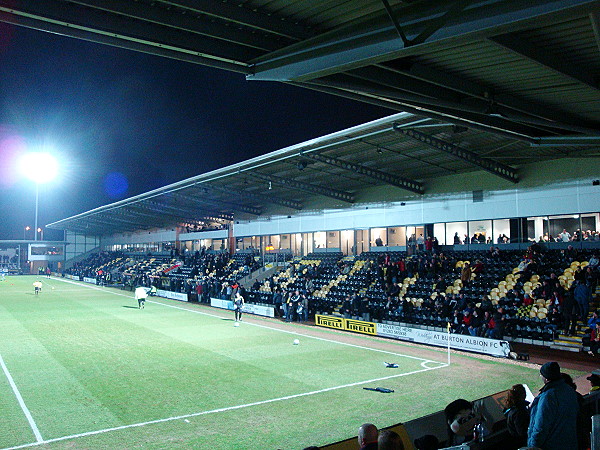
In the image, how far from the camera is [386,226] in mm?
33719

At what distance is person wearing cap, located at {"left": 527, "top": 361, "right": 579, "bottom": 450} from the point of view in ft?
16.9

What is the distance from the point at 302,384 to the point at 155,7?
10621mm

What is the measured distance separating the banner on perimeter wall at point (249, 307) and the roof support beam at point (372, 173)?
10366 millimetres

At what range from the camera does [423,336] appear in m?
21.0

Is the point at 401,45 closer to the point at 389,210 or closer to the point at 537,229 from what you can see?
the point at 537,229

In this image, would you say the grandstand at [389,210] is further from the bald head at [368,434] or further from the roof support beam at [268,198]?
the bald head at [368,434]

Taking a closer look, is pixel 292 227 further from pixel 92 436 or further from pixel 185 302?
pixel 92 436

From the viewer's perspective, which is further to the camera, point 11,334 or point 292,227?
point 292,227

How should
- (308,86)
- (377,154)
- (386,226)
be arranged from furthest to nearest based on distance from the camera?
(386,226) → (377,154) → (308,86)

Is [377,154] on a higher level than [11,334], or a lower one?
higher

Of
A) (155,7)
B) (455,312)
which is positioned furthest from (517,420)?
(455,312)

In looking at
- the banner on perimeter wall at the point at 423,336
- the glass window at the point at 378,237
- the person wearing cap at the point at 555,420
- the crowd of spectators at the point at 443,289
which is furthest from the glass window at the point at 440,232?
the person wearing cap at the point at 555,420

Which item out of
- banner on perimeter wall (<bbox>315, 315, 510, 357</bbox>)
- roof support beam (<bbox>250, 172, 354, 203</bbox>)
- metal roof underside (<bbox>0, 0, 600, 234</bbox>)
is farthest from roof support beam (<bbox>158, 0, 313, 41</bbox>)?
roof support beam (<bbox>250, 172, 354, 203</bbox>)

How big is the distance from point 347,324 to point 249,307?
428 inches
